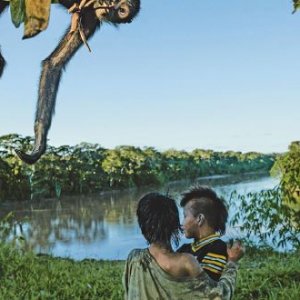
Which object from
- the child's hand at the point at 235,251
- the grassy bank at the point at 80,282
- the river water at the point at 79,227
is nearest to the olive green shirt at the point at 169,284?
the child's hand at the point at 235,251

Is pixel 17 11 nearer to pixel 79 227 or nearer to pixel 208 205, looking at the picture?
pixel 208 205

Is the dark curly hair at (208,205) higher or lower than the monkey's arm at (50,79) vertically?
lower

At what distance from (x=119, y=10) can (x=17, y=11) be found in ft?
0.90

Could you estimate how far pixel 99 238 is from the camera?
455 inches

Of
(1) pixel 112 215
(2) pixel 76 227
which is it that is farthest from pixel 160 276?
(1) pixel 112 215

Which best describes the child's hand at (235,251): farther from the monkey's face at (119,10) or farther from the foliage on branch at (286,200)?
the foliage on branch at (286,200)

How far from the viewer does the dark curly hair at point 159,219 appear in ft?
4.41

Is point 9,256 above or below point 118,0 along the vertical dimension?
→ below

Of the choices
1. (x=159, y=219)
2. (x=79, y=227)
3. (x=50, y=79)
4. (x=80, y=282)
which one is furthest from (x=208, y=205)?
(x=79, y=227)

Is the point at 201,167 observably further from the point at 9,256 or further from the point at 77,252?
the point at 9,256

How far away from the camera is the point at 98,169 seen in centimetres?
2606

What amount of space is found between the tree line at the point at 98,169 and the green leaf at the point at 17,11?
45.7ft

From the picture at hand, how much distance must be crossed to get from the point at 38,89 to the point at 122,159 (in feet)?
86.4

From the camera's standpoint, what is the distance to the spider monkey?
1326 millimetres
